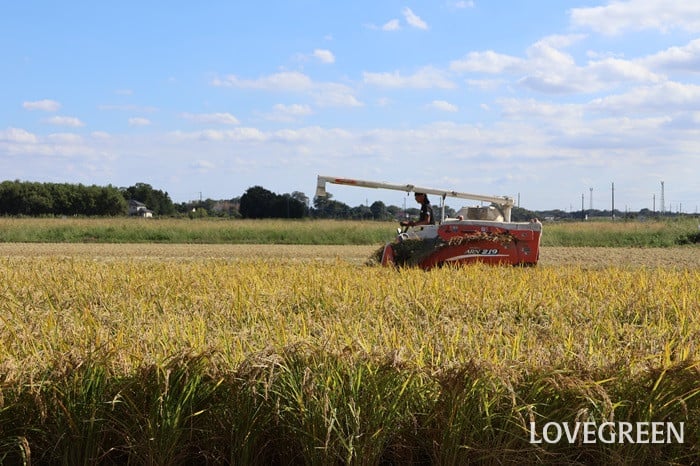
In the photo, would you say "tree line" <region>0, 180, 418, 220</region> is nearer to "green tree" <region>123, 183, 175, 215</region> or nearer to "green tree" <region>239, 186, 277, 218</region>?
"green tree" <region>239, 186, 277, 218</region>

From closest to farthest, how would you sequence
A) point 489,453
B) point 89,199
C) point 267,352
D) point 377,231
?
1. point 489,453
2. point 267,352
3. point 377,231
4. point 89,199

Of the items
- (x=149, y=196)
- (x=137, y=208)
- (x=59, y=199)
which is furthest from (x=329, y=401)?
(x=149, y=196)

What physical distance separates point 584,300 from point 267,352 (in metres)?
4.00

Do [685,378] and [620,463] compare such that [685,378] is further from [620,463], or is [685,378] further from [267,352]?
[267,352]

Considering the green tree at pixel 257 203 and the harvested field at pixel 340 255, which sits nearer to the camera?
the harvested field at pixel 340 255

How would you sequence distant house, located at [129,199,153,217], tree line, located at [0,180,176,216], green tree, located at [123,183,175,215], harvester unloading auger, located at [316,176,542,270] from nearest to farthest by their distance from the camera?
harvester unloading auger, located at [316,176,542,270]
tree line, located at [0,180,176,216]
distant house, located at [129,199,153,217]
green tree, located at [123,183,175,215]

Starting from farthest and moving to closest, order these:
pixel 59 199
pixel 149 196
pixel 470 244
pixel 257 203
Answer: pixel 149 196, pixel 59 199, pixel 257 203, pixel 470 244

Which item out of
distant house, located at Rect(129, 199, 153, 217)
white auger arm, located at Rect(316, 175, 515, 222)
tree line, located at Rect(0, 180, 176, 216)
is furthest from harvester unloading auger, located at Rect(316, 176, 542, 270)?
distant house, located at Rect(129, 199, 153, 217)

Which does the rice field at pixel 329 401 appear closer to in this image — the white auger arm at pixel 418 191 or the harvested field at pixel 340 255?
the white auger arm at pixel 418 191

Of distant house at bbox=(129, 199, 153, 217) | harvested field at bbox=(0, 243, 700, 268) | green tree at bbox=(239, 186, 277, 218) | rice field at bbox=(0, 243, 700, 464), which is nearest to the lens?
rice field at bbox=(0, 243, 700, 464)

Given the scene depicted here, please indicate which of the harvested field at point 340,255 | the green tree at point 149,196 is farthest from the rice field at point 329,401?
the green tree at point 149,196

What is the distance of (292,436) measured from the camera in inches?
153

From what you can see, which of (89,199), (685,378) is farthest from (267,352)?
(89,199)

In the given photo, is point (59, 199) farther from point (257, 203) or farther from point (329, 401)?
point (329, 401)
